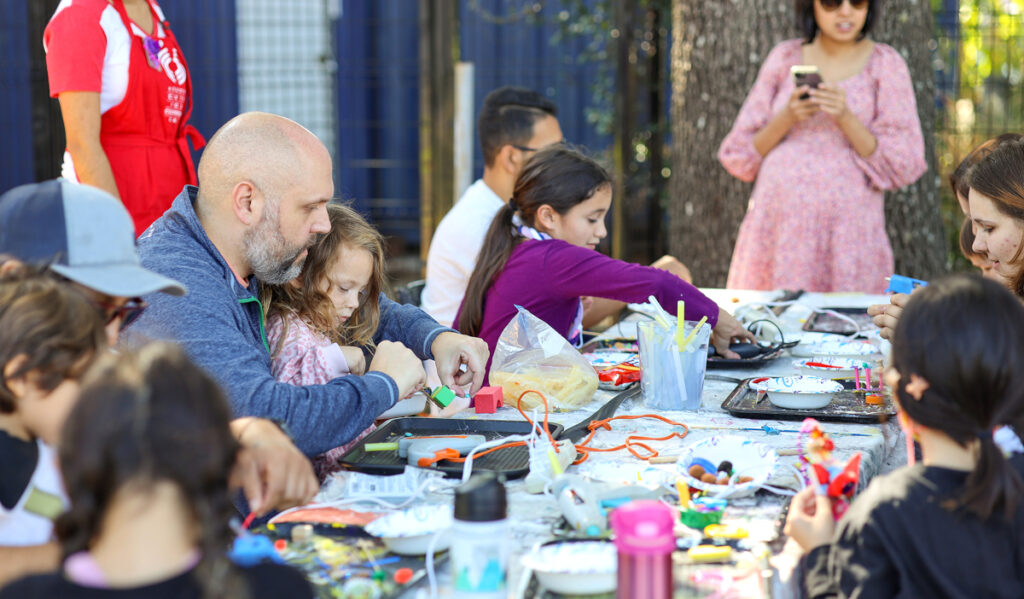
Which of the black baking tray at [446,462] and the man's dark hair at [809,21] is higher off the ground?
the man's dark hair at [809,21]

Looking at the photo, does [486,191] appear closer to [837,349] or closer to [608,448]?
[837,349]

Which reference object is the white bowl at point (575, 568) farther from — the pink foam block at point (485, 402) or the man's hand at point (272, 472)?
the pink foam block at point (485, 402)

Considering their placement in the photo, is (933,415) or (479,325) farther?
(479,325)

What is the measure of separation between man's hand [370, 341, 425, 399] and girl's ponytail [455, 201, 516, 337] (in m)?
0.95

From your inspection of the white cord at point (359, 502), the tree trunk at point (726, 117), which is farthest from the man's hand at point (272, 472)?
the tree trunk at point (726, 117)

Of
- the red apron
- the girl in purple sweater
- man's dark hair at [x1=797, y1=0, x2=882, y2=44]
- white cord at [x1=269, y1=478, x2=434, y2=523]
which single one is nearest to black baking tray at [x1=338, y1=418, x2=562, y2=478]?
white cord at [x1=269, y1=478, x2=434, y2=523]

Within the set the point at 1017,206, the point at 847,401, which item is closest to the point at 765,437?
the point at 847,401

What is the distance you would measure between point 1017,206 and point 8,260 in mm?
2210

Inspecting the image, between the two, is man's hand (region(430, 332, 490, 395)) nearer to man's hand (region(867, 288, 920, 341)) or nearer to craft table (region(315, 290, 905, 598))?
craft table (region(315, 290, 905, 598))

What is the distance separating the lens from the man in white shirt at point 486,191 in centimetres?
378

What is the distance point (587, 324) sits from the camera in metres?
3.77

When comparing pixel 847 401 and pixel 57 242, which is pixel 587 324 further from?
pixel 57 242

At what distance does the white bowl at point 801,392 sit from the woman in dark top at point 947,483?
30.7 inches

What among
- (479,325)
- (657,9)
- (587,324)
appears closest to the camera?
(479,325)
